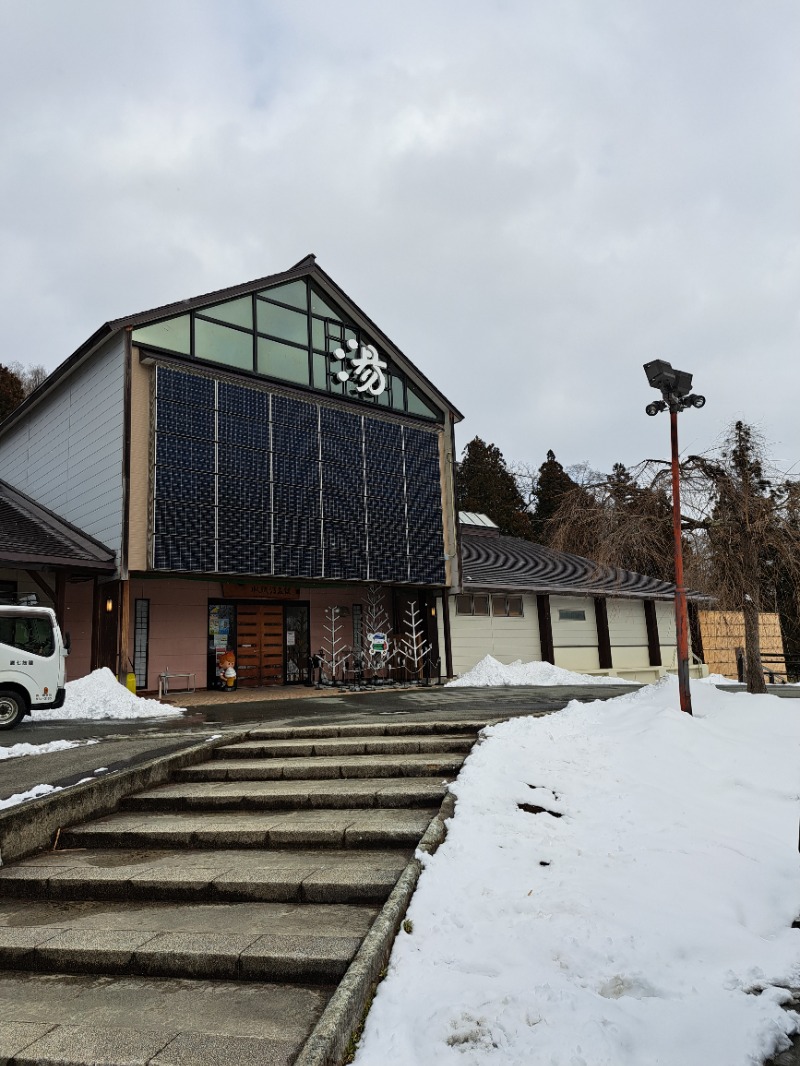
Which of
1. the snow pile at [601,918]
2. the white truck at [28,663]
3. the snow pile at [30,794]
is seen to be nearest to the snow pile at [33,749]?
the snow pile at [30,794]

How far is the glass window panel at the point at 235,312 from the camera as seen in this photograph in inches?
691

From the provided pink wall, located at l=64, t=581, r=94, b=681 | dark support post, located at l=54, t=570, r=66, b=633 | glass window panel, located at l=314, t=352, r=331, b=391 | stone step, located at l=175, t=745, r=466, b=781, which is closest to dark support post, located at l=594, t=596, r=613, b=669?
glass window panel, located at l=314, t=352, r=331, b=391

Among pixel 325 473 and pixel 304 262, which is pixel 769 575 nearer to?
pixel 325 473

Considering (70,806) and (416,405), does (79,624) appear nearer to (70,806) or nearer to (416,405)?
(416,405)

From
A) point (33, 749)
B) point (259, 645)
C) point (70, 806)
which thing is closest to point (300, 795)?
point (70, 806)

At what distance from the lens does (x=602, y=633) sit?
25469mm

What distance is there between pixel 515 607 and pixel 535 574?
6.28ft

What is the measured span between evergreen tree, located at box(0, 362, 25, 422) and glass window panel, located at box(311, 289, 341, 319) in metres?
22.0

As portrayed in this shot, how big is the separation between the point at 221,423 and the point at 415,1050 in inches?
608

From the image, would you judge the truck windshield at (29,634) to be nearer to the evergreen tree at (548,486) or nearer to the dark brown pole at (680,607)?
the dark brown pole at (680,607)

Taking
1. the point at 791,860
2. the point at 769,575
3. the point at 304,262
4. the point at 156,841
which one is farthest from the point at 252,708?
the point at 304,262

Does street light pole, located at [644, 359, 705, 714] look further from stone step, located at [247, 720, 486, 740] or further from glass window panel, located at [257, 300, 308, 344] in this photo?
glass window panel, located at [257, 300, 308, 344]

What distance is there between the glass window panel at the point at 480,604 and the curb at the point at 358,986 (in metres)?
18.6

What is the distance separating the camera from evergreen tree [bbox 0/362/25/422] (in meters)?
35.0
